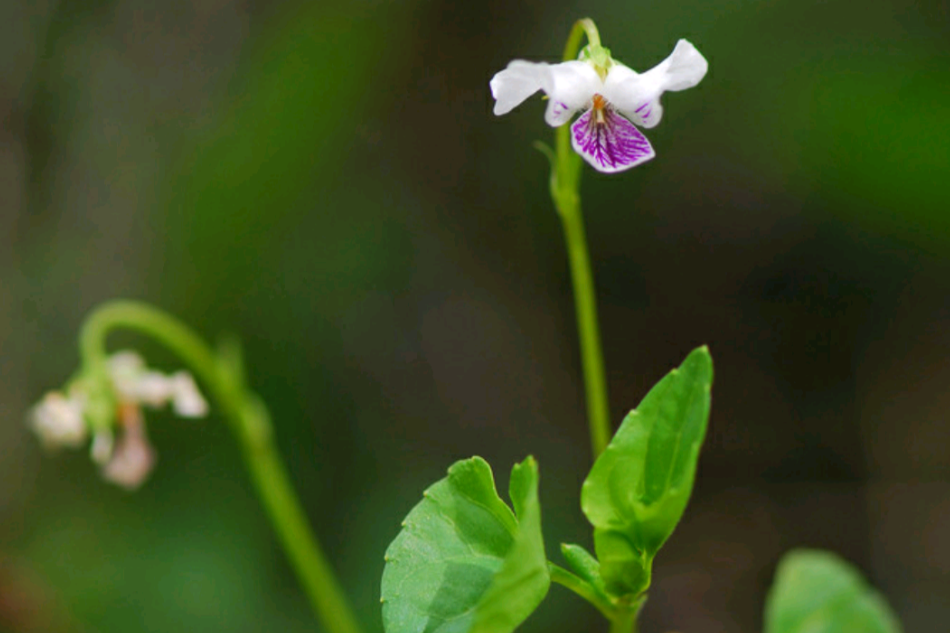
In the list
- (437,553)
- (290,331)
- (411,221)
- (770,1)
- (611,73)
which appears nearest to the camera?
(437,553)

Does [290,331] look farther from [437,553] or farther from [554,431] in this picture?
[437,553]

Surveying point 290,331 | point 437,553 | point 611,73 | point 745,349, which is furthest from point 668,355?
point 437,553

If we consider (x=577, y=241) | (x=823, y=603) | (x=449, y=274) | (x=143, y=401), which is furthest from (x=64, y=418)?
(x=449, y=274)

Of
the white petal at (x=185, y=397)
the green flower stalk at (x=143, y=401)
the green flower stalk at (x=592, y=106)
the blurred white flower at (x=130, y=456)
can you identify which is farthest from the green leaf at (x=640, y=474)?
the blurred white flower at (x=130, y=456)

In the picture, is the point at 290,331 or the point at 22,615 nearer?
the point at 22,615

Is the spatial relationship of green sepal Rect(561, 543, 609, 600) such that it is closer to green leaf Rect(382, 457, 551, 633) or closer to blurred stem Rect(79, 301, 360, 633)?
green leaf Rect(382, 457, 551, 633)

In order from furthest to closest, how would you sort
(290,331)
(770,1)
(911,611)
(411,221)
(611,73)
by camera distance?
1. (411,221)
2. (290,331)
3. (770,1)
4. (911,611)
5. (611,73)

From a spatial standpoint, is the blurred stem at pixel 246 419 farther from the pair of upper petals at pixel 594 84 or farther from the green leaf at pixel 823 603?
the green leaf at pixel 823 603

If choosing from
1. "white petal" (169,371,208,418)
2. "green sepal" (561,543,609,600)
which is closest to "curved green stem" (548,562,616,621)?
"green sepal" (561,543,609,600)
